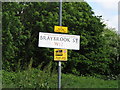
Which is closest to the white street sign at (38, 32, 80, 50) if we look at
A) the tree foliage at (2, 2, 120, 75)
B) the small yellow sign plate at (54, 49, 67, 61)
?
the small yellow sign plate at (54, 49, 67, 61)

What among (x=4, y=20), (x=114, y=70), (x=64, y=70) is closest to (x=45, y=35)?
(x=4, y=20)

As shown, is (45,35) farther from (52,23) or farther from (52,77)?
(52,23)

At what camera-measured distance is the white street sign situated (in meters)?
8.09

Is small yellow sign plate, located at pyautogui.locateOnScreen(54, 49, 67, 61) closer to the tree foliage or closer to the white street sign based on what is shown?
the white street sign

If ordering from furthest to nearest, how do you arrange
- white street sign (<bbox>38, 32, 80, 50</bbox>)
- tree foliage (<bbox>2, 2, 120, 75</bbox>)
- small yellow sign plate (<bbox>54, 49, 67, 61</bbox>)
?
tree foliage (<bbox>2, 2, 120, 75</bbox>)
small yellow sign plate (<bbox>54, 49, 67, 61</bbox>)
white street sign (<bbox>38, 32, 80, 50</bbox>)

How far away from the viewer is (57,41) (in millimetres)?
8227

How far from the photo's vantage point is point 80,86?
11148 mm

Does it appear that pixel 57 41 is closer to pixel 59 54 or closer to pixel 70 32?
pixel 59 54

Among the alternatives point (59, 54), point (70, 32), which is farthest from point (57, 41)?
point (70, 32)

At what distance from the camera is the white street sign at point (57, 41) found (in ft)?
26.6

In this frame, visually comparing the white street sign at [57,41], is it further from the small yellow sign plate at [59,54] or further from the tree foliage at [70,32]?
the tree foliage at [70,32]

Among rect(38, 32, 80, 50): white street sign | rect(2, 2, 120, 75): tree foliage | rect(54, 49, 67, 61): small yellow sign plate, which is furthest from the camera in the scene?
rect(2, 2, 120, 75): tree foliage

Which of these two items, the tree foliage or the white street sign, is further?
the tree foliage

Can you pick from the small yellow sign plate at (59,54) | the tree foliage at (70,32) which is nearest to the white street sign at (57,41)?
the small yellow sign plate at (59,54)
